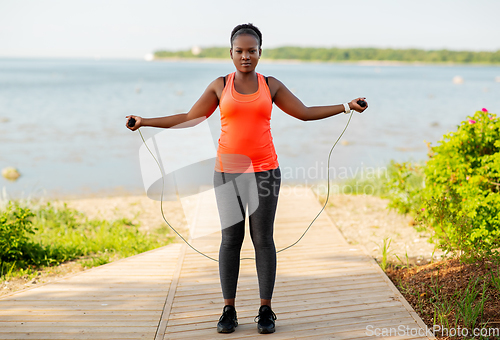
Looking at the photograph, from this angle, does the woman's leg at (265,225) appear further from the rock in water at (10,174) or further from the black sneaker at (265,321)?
the rock in water at (10,174)

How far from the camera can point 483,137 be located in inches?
165

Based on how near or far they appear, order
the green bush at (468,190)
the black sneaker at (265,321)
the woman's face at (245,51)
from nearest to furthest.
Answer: the woman's face at (245,51) → the black sneaker at (265,321) → the green bush at (468,190)

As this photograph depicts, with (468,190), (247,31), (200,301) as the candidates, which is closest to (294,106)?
(247,31)

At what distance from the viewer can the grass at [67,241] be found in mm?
4059

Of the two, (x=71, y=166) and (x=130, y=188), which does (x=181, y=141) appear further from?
(x=71, y=166)

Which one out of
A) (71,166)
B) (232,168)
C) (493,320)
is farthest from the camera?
(71,166)

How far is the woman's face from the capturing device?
2232 millimetres

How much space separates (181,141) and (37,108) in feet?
70.7

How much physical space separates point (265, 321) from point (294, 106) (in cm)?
124

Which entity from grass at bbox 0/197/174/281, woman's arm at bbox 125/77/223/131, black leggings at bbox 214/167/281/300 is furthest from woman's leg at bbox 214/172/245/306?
grass at bbox 0/197/174/281

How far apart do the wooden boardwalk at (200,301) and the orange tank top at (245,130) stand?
1.00m

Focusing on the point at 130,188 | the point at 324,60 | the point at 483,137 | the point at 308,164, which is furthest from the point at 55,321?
the point at 324,60

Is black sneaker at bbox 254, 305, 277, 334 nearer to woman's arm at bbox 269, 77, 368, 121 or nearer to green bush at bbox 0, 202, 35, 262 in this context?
woman's arm at bbox 269, 77, 368, 121

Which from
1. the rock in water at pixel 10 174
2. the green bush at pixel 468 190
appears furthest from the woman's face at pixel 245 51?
the rock in water at pixel 10 174
